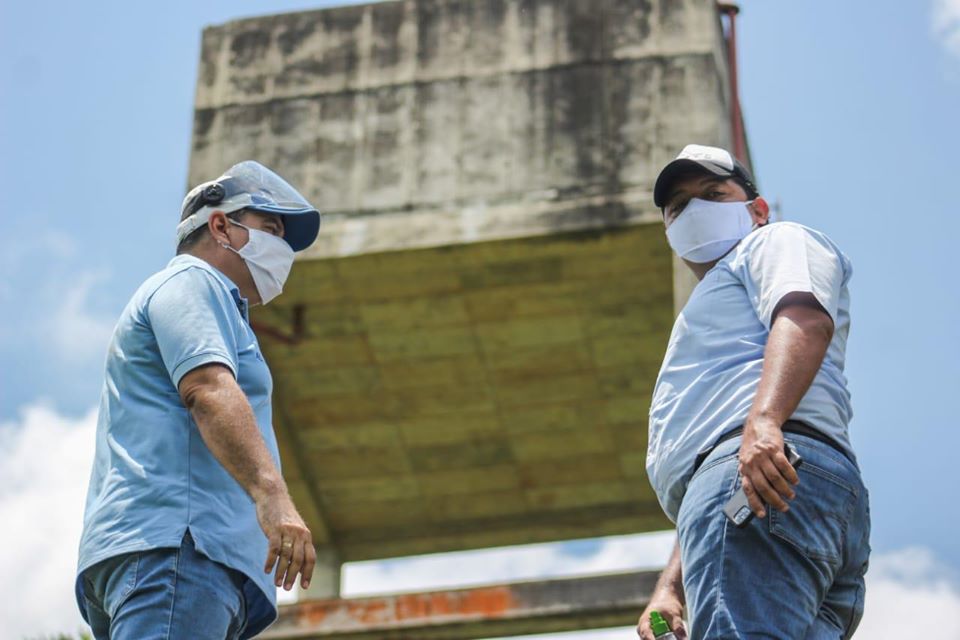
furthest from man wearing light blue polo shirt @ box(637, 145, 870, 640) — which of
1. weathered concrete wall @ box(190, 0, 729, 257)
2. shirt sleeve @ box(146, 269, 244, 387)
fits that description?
weathered concrete wall @ box(190, 0, 729, 257)

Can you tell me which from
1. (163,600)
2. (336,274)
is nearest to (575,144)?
(336,274)

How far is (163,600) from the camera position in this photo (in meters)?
4.55

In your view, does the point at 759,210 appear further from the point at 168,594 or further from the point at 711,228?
the point at 168,594

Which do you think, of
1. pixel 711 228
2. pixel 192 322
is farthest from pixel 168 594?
pixel 711 228

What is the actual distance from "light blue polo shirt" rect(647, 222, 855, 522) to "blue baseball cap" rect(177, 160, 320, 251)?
1.41m

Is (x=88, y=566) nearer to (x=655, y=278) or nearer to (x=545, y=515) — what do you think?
(x=655, y=278)

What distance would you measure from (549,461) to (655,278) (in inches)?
→ 155

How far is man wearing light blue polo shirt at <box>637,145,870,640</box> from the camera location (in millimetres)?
4430

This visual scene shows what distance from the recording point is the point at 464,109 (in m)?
16.7

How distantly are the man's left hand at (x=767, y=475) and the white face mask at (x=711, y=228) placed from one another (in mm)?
1229

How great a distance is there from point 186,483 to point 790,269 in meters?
1.83

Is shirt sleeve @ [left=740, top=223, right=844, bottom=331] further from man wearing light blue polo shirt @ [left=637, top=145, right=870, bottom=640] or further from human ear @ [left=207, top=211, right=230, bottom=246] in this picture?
human ear @ [left=207, top=211, right=230, bottom=246]

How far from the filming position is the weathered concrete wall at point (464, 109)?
52.8 feet

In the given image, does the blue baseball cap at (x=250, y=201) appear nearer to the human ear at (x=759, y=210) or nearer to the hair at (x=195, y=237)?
Result: the hair at (x=195, y=237)
